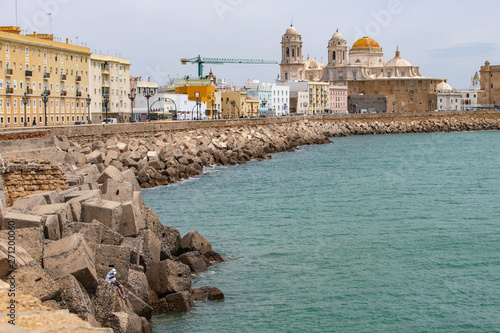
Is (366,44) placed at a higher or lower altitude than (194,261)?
higher

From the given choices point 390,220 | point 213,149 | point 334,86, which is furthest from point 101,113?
point 334,86

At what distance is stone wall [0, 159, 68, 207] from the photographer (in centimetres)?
1370

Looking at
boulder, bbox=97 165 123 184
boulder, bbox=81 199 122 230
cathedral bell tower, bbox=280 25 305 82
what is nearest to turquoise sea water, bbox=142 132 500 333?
Answer: boulder, bbox=81 199 122 230

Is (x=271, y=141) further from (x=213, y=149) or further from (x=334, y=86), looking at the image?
(x=334, y=86)

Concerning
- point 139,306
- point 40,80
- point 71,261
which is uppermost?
point 40,80

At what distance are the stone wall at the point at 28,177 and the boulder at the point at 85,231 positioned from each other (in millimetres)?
3307

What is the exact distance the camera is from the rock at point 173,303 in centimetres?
1095

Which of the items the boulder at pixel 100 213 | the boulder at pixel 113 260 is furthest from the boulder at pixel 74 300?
the boulder at pixel 100 213

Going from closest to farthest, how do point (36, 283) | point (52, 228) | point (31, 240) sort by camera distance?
point (36, 283) → point (31, 240) → point (52, 228)

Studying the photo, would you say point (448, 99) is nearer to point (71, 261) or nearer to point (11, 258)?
point (71, 261)

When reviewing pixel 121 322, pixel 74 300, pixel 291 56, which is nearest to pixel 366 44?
pixel 291 56

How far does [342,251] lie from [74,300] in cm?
795

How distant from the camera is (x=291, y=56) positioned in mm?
117938

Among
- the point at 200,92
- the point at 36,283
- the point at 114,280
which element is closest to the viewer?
the point at 36,283
